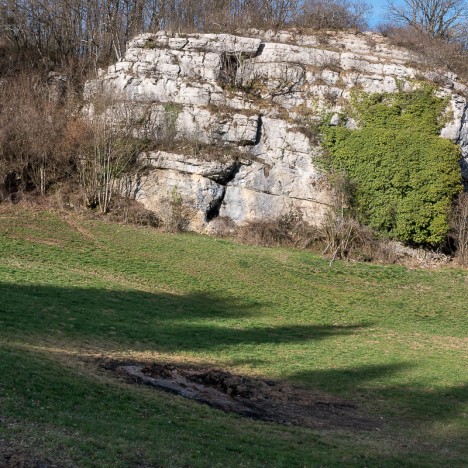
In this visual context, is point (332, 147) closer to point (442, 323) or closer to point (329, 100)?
point (329, 100)

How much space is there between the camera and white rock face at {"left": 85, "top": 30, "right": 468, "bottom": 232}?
38531mm

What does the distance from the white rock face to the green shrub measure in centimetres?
157

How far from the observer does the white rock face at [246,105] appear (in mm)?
38531

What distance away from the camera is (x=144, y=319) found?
21812mm

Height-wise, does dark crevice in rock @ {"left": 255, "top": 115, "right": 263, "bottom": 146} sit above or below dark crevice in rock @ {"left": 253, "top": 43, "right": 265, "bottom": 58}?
below

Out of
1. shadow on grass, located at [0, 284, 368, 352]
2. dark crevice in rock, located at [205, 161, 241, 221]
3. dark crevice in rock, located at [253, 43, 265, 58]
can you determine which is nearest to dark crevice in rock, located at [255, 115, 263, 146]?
dark crevice in rock, located at [205, 161, 241, 221]

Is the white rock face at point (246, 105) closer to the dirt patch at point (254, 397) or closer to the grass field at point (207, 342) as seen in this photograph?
the grass field at point (207, 342)

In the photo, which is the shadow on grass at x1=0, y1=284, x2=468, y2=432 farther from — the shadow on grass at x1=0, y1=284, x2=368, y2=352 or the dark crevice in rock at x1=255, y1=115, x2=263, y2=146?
the dark crevice in rock at x1=255, y1=115, x2=263, y2=146

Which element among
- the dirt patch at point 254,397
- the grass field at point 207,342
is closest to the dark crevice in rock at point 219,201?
the grass field at point 207,342

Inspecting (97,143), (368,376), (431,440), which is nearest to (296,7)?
(97,143)

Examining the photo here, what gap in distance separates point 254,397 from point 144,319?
25.3ft

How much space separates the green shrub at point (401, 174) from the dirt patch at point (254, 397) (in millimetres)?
22612

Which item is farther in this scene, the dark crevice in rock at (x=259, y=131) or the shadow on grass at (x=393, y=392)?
the dark crevice in rock at (x=259, y=131)

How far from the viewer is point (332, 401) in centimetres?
1591
